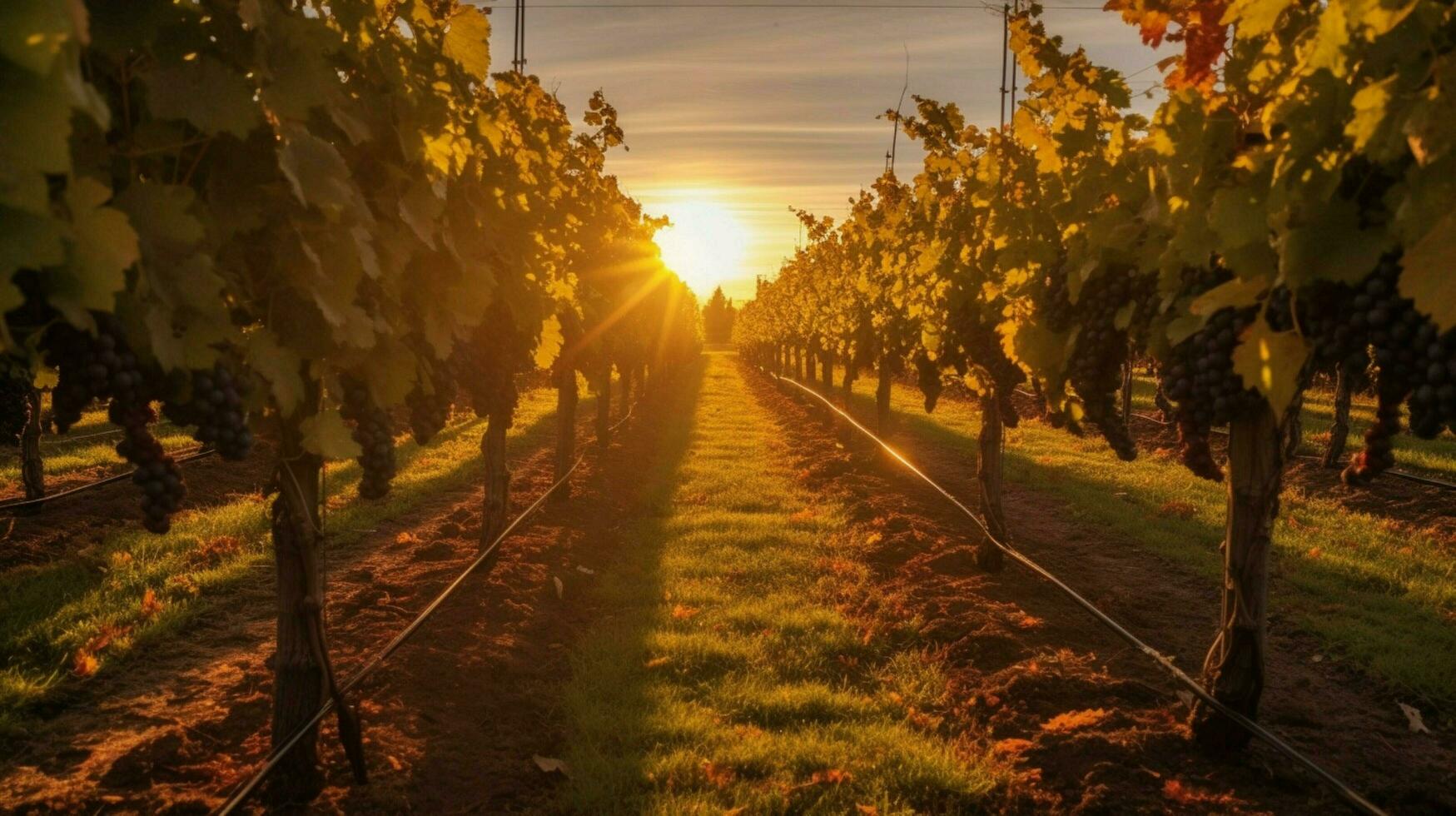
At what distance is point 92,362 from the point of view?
2580mm

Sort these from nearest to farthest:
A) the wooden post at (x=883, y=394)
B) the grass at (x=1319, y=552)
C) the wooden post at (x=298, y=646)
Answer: the wooden post at (x=298, y=646) < the grass at (x=1319, y=552) < the wooden post at (x=883, y=394)

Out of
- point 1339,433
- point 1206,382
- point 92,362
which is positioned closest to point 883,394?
Result: point 1339,433

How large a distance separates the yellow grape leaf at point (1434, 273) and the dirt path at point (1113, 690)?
2.76 m

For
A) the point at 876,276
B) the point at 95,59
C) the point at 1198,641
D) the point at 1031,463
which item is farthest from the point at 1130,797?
the point at 1031,463

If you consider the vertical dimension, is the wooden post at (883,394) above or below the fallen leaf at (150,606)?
above

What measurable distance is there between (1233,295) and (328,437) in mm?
3322

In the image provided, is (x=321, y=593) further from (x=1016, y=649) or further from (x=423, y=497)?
(x=423, y=497)

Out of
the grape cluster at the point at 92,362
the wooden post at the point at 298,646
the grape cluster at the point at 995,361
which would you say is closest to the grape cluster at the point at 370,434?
the wooden post at the point at 298,646

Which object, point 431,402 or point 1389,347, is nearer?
point 1389,347

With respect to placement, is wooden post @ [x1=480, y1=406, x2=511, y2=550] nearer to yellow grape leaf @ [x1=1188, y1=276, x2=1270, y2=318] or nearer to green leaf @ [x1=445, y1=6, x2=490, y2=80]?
green leaf @ [x1=445, y1=6, x2=490, y2=80]

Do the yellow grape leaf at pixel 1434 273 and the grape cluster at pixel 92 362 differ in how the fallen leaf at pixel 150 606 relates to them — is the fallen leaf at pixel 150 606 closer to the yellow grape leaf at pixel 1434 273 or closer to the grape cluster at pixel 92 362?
the grape cluster at pixel 92 362

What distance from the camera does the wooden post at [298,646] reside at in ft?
14.1

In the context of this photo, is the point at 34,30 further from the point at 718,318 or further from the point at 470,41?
the point at 718,318

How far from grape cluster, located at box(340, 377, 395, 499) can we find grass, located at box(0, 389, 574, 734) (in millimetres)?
2719
